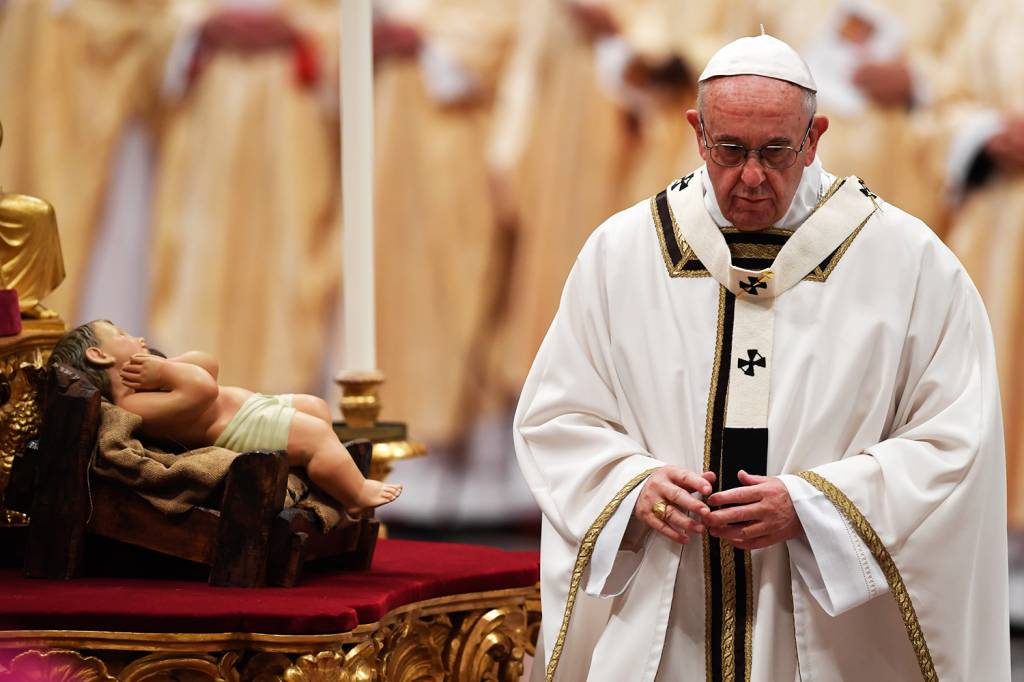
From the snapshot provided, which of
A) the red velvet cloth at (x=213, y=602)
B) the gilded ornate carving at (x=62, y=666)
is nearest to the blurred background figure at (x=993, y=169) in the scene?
the red velvet cloth at (x=213, y=602)

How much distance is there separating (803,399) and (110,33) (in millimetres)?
5261

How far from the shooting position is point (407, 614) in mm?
3217

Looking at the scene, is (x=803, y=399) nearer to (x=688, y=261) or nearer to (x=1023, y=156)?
(x=688, y=261)

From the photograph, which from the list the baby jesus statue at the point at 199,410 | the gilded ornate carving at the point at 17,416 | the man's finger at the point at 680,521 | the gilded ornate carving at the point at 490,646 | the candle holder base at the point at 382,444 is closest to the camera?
the man's finger at the point at 680,521

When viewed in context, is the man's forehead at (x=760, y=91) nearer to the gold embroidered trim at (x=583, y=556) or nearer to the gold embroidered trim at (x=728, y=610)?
the gold embroidered trim at (x=583, y=556)

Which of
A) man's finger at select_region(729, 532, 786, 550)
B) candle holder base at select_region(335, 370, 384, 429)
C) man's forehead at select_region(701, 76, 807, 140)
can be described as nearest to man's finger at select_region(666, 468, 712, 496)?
man's finger at select_region(729, 532, 786, 550)

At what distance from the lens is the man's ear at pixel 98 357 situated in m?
3.20

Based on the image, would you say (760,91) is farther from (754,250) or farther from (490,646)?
(490,646)

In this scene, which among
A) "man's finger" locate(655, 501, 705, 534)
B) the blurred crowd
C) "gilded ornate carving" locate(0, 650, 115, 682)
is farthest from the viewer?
the blurred crowd

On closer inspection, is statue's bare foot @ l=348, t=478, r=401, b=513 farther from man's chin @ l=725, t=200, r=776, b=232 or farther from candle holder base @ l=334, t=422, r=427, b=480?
man's chin @ l=725, t=200, r=776, b=232

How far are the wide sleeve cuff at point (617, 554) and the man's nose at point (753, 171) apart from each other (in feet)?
2.02

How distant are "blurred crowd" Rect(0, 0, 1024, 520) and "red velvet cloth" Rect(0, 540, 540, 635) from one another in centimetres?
372

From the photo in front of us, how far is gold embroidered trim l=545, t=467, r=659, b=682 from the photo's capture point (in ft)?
9.74

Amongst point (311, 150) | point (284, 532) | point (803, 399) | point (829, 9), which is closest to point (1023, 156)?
point (829, 9)
